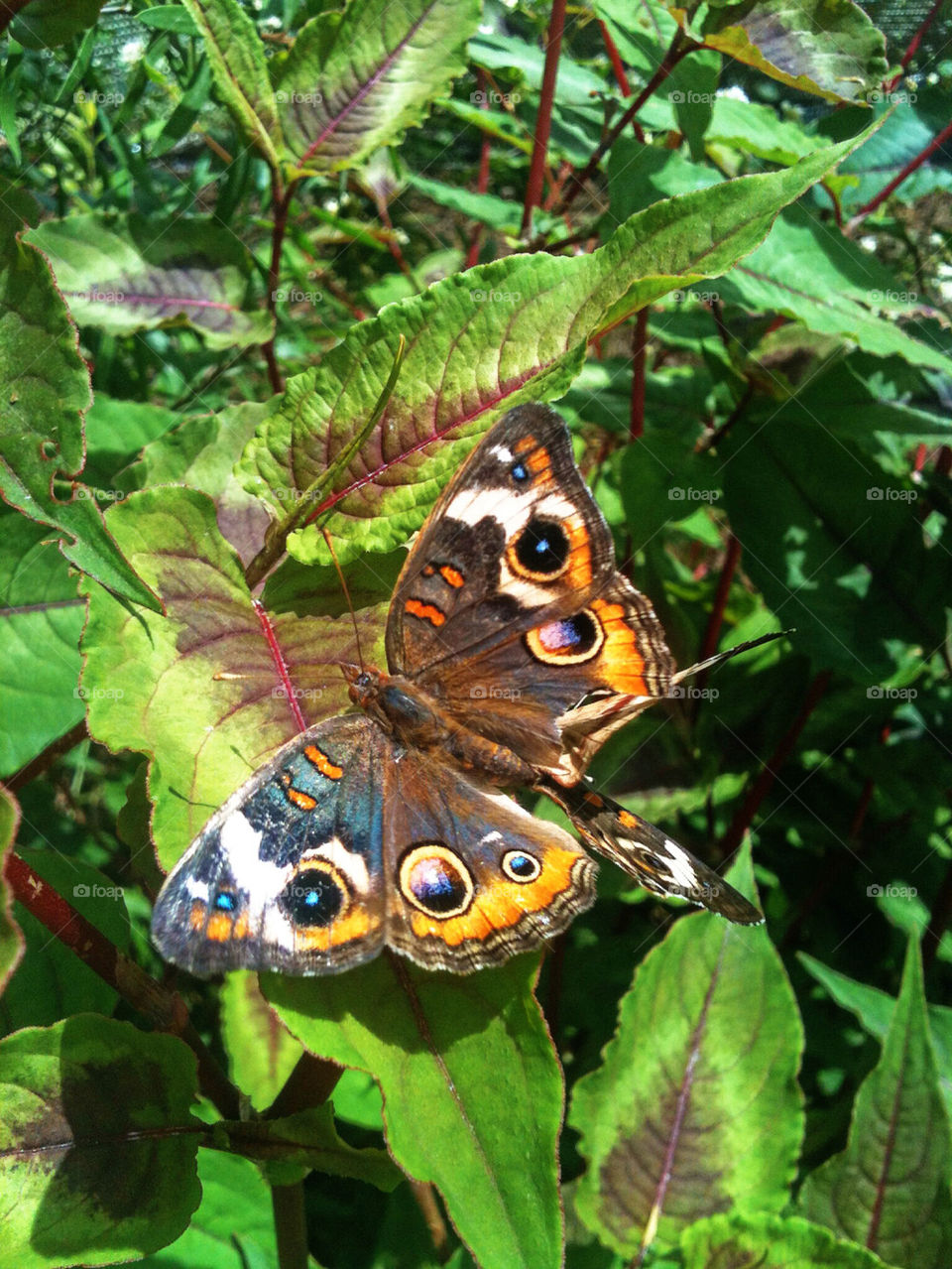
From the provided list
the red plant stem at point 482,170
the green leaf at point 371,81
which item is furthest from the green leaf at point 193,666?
the red plant stem at point 482,170

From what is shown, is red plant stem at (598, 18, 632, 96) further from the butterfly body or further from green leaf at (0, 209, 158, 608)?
green leaf at (0, 209, 158, 608)

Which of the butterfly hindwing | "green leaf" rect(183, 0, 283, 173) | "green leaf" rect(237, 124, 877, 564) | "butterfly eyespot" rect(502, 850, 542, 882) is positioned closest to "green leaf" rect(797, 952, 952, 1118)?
"butterfly eyespot" rect(502, 850, 542, 882)

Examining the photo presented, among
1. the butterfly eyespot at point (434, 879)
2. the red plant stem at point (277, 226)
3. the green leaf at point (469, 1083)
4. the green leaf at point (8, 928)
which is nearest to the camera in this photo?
the green leaf at point (8, 928)

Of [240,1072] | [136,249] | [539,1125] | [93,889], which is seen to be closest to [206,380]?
[136,249]

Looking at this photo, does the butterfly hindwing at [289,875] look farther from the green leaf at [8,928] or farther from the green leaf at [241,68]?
the green leaf at [241,68]

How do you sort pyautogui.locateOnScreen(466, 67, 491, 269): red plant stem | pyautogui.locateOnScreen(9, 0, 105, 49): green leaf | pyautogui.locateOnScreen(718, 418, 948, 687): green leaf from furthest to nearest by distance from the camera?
pyautogui.locateOnScreen(466, 67, 491, 269): red plant stem < pyautogui.locateOnScreen(718, 418, 948, 687): green leaf < pyautogui.locateOnScreen(9, 0, 105, 49): green leaf

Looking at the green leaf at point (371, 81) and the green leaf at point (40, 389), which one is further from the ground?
the green leaf at point (371, 81)
